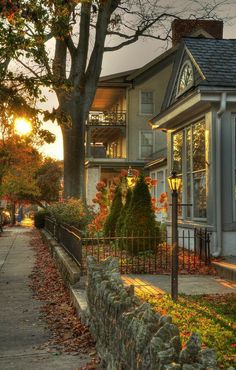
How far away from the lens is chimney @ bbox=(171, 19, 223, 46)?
27.2m

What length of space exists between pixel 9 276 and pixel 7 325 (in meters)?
4.82

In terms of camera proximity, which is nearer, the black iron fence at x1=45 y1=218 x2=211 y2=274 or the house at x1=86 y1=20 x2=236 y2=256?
the black iron fence at x1=45 y1=218 x2=211 y2=274

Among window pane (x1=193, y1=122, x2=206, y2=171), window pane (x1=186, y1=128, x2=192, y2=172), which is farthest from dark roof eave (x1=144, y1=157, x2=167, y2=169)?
window pane (x1=193, y1=122, x2=206, y2=171)

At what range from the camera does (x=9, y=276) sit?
1191cm

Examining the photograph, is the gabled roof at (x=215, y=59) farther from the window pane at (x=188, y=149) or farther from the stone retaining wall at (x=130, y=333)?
the stone retaining wall at (x=130, y=333)

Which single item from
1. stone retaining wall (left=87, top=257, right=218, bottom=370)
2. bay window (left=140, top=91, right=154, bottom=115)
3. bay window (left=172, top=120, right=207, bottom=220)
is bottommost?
stone retaining wall (left=87, top=257, right=218, bottom=370)

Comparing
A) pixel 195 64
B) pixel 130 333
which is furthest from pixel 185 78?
pixel 130 333

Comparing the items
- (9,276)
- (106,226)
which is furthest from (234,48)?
(9,276)

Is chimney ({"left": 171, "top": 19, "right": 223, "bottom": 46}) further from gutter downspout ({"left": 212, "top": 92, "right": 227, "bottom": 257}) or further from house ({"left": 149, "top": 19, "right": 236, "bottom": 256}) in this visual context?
gutter downspout ({"left": 212, "top": 92, "right": 227, "bottom": 257})

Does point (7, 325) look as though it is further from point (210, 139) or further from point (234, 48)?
point (234, 48)

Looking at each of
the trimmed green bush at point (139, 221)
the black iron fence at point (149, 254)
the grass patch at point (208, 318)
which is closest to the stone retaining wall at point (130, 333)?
A: the grass patch at point (208, 318)

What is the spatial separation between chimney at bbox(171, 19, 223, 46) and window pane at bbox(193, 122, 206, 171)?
14376 mm

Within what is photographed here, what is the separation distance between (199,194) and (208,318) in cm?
683

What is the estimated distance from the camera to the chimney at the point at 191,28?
89.1ft
